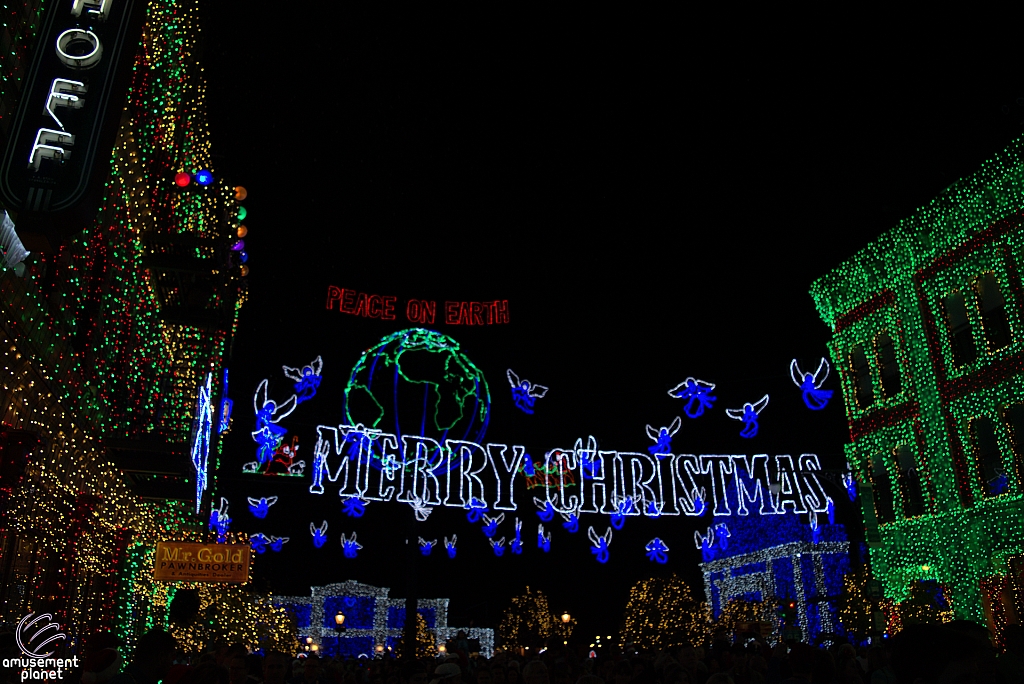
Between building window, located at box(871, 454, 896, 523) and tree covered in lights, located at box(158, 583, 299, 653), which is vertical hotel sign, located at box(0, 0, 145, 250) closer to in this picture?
tree covered in lights, located at box(158, 583, 299, 653)

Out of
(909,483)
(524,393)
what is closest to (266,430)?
(524,393)

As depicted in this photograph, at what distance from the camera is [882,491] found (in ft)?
89.5

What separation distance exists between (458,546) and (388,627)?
27.9 ft

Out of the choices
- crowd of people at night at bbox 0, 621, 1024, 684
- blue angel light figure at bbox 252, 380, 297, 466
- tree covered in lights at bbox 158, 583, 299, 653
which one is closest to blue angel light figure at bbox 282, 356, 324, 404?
blue angel light figure at bbox 252, 380, 297, 466

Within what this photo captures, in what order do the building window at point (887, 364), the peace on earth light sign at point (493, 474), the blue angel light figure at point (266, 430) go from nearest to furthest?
the blue angel light figure at point (266, 430) < the peace on earth light sign at point (493, 474) < the building window at point (887, 364)

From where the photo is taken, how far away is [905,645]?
3273 millimetres

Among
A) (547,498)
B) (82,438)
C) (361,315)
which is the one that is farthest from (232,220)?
(547,498)

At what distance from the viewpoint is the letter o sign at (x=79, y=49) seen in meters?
8.53

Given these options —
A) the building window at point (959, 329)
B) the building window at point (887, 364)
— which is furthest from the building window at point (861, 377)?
the building window at point (959, 329)

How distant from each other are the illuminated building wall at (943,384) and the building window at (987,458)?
0.03 meters

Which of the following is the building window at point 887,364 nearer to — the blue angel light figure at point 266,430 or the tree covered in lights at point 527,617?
the blue angel light figure at point 266,430

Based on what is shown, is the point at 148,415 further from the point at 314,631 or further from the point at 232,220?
the point at 314,631

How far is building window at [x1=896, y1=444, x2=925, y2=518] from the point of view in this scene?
2553cm

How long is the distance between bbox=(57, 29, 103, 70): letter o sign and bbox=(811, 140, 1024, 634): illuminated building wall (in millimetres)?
→ 20902
